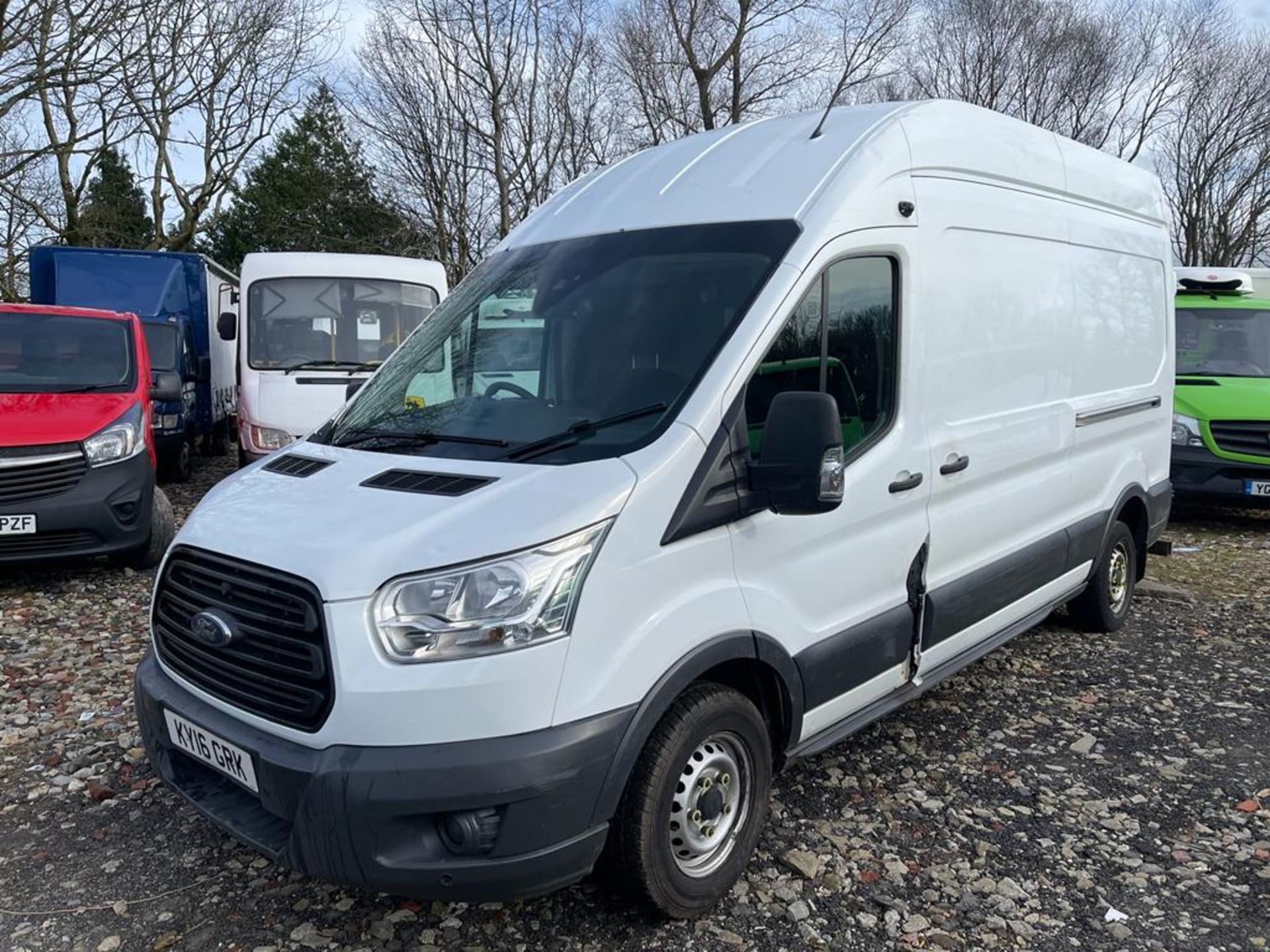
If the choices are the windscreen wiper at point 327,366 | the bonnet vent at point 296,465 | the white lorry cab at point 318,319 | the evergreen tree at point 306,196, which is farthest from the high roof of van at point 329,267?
the evergreen tree at point 306,196

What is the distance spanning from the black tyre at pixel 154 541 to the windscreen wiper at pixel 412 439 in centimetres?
441

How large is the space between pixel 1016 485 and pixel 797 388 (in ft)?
5.79

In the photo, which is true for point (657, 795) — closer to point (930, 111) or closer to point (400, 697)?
point (400, 697)

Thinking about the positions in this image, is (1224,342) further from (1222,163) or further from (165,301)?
(1222,163)

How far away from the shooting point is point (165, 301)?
1373 centimetres

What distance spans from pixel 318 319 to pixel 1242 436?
904 cm

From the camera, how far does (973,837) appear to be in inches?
141

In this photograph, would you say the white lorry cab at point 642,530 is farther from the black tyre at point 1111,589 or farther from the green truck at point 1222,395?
the green truck at point 1222,395

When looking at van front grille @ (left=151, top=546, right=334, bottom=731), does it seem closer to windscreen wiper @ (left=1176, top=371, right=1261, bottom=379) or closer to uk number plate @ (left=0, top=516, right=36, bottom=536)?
uk number plate @ (left=0, top=516, right=36, bottom=536)

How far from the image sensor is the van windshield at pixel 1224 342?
31.7 ft

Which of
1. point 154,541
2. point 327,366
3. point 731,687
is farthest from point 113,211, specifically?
point 731,687

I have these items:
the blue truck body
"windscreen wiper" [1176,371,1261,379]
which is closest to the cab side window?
"windscreen wiper" [1176,371,1261,379]

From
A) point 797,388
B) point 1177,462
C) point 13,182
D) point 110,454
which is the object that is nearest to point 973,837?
point 797,388

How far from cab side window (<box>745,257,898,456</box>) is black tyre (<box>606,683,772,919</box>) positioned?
0.83 m
